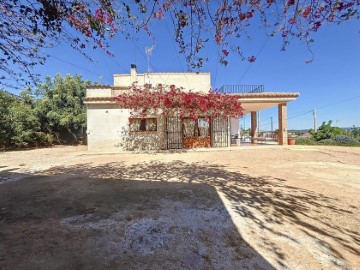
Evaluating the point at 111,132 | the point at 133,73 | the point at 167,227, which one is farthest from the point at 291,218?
the point at 133,73

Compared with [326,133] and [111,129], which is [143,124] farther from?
[326,133]

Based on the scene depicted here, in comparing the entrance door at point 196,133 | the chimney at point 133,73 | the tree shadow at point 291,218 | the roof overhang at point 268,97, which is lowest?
the tree shadow at point 291,218

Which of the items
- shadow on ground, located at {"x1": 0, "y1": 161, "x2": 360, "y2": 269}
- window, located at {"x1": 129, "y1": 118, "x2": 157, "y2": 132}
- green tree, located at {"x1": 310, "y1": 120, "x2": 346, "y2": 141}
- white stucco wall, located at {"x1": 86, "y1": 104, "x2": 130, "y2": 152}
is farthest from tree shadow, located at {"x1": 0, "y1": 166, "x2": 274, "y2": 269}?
green tree, located at {"x1": 310, "y1": 120, "x2": 346, "y2": 141}

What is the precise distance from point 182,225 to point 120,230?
0.91 metres

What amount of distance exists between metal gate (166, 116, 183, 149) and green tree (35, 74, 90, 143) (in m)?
9.94

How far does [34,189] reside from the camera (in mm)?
5273

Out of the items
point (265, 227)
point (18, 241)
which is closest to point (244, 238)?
point (265, 227)

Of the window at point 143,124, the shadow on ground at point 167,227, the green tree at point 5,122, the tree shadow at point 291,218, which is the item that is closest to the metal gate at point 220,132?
A: the window at point 143,124

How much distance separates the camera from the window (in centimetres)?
1426

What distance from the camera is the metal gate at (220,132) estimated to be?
602 inches

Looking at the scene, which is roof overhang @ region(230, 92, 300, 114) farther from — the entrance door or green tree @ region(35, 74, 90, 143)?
green tree @ region(35, 74, 90, 143)

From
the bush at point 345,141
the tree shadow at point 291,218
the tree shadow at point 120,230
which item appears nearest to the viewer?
the tree shadow at point 120,230

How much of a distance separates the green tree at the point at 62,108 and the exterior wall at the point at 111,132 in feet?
23.0

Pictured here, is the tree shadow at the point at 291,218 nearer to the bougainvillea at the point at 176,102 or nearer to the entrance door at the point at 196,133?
the bougainvillea at the point at 176,102
